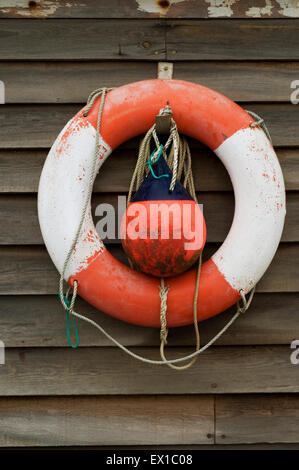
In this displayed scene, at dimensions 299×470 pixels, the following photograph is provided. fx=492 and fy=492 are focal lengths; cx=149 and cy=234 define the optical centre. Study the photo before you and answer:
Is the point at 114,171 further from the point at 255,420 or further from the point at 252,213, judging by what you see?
the point at 255,420

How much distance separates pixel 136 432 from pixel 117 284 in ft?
1.55

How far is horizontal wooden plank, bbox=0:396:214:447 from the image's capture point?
1.46 metres

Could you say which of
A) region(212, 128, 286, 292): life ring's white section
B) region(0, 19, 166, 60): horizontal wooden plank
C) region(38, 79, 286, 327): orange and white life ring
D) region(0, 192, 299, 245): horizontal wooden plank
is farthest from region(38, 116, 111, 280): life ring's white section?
region(212, 128, 286, 292): life ring's white section

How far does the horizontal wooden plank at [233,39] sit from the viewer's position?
1474 millimetres

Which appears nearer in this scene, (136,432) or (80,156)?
(80,156)

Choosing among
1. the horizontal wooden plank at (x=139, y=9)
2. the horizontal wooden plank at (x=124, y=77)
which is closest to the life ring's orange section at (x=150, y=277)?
the horizontal wooden plank at (x=124, y=77)

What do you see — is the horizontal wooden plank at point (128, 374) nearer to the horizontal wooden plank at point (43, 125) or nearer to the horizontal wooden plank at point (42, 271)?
the horizontal wooden plank at point (42, 271)

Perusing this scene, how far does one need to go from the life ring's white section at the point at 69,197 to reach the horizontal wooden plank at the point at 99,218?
109 mm

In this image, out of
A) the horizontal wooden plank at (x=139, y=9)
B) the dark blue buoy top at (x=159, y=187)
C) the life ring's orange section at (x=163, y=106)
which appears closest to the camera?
the dark blue buoy top at (x=159, y=187)

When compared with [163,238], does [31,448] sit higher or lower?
lower

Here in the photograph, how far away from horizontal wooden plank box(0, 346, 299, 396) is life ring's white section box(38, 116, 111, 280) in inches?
11.6

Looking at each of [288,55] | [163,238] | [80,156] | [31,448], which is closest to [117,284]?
[163,238]
